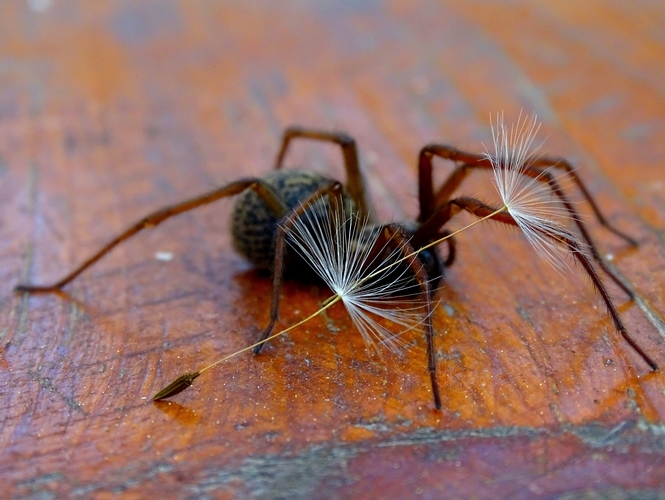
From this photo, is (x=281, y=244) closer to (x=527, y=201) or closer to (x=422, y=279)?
(x=422, y=279)

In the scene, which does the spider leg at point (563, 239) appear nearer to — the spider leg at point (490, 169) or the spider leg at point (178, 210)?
the spider leg at point (490, 169)

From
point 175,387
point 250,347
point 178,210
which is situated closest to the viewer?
point 175,387

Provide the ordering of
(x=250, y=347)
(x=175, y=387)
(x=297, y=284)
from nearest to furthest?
(x=175, y=387) < (x=250, y=347) < (x=297, y=284)

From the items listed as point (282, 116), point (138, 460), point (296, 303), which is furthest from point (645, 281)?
point (282, 116)

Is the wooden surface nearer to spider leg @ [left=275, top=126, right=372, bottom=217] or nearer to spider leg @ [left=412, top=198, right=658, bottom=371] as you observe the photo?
spider leg @ [left=412, top=198, right=658, bottom=371]

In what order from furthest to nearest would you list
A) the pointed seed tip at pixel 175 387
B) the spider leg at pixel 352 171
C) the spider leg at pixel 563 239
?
1. the spider leg at pixel 352 171
2. the spider leg at pixel 563 239
3. the pointed seed tip at pixel 175 387


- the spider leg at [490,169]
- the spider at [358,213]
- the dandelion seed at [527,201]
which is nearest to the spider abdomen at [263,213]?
the spider at [358,213]

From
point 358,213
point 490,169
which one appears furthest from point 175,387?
point 490,169
